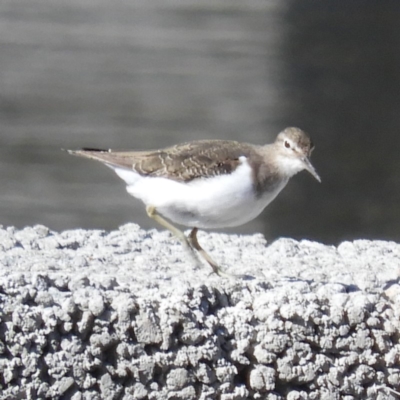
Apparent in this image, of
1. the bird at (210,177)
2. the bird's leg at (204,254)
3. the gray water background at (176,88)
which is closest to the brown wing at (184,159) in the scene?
the bird at (210,177)

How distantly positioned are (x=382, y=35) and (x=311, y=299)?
459 centimetres

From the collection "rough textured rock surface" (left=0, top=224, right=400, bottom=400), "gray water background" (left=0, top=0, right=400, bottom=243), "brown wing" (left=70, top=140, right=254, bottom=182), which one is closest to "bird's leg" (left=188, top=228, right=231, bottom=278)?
"rough textured rock surface" (left=0, top=224, right=400, bottom=400)

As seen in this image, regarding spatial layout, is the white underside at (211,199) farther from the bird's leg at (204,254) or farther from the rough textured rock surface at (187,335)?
the rough textured rock surface at (187,335)

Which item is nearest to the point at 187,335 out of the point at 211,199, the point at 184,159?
the point at 211,199

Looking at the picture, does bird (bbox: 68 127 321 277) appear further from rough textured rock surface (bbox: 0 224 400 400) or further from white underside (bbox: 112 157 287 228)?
rough textured rock surface (bbox: 0 224 400 400)

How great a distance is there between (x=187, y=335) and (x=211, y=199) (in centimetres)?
104

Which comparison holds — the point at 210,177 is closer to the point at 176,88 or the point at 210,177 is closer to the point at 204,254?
the point at 204,254

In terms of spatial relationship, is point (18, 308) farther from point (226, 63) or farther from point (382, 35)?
A: point (382, 35)

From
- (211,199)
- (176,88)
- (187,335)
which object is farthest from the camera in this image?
(176,88)

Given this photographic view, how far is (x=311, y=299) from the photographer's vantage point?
377 cm

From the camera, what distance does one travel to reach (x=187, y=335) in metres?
3.53

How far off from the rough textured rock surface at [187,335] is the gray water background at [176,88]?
11.7ft

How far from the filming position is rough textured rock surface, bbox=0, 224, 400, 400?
342 centimetres

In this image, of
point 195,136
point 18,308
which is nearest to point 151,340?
point 18,308
